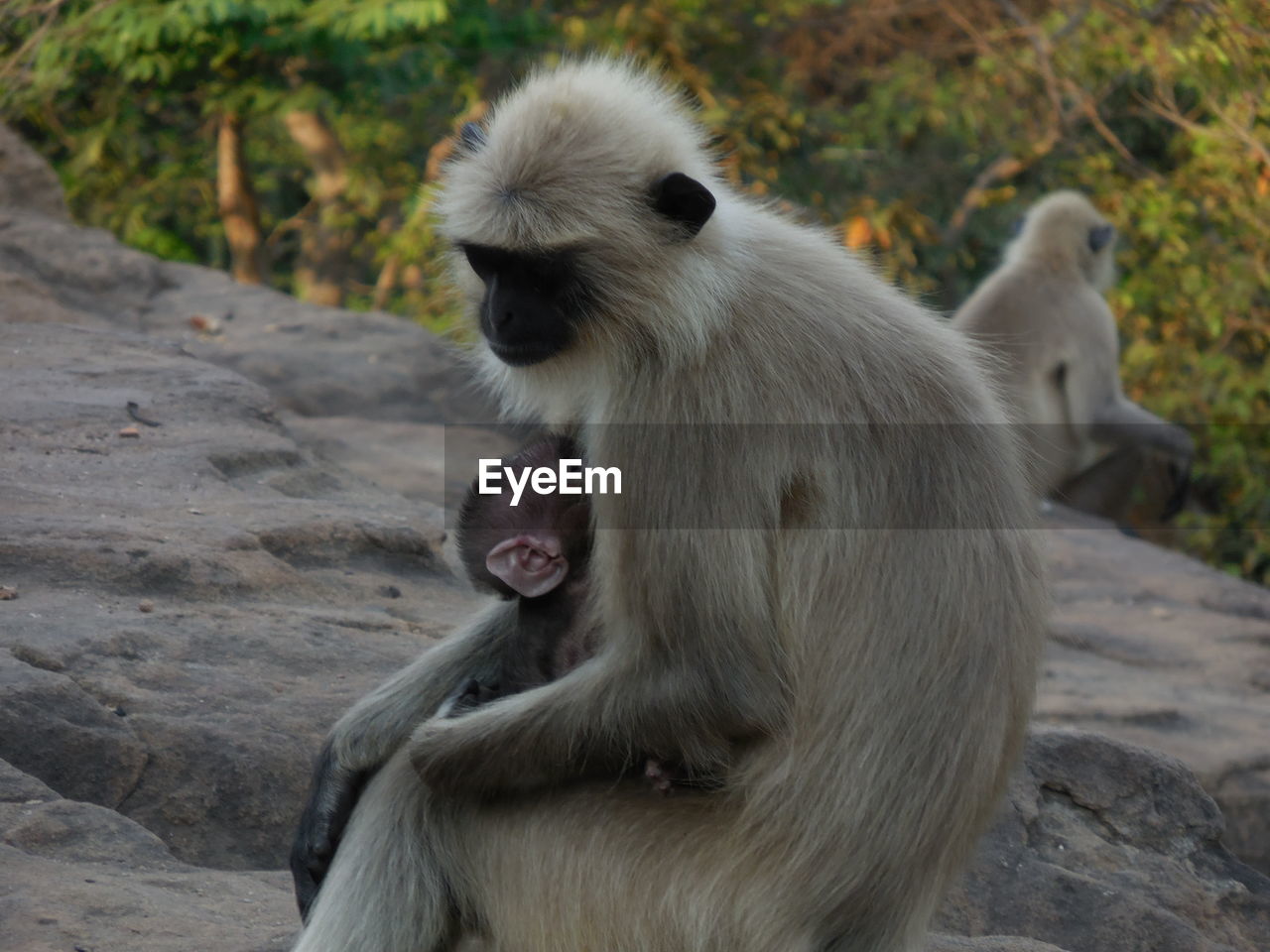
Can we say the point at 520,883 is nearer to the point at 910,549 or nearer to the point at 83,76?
the point at 910,549

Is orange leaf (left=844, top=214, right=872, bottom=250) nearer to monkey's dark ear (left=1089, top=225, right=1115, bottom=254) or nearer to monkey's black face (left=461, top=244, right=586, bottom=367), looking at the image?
monkey's dark ear (left=1089, top=225, right=1115, bottom=254)

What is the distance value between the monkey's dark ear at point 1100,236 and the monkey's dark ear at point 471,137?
8.23 metres

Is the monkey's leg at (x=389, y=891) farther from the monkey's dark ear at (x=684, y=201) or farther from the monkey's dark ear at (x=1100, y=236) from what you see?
the monkey's dark ear at (x=1100, y=236)

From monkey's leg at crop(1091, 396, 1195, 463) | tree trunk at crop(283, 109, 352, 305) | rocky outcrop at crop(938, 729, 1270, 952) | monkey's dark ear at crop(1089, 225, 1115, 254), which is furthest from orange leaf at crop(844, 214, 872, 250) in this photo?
rocky outcrop at crop(938, 729, 1270, 952)

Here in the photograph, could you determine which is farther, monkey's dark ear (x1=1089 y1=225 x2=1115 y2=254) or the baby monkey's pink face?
monkey's dark ear (x1=1089 y1=225 x2=1115 y2=254)

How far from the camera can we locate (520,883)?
7.86 feet

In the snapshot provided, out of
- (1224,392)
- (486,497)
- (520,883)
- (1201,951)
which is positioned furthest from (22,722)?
(1224,392)

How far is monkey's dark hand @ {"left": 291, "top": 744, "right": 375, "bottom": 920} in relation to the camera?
277cm

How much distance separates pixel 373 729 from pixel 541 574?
1.53 feet

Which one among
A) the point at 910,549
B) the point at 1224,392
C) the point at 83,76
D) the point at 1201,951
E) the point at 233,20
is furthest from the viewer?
the point at 1224,392

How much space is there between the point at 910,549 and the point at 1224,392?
942 centimetres

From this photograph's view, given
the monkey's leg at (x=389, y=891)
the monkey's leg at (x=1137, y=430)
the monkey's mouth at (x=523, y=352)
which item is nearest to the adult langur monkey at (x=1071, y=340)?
the monkey's leg at (x=1137, y=430)

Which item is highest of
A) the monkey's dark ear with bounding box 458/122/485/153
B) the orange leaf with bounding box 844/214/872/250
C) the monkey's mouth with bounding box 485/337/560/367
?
the orange leaf with bounding box 844/214/872/250

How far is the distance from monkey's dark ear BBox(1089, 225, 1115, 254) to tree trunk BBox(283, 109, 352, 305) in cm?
563
